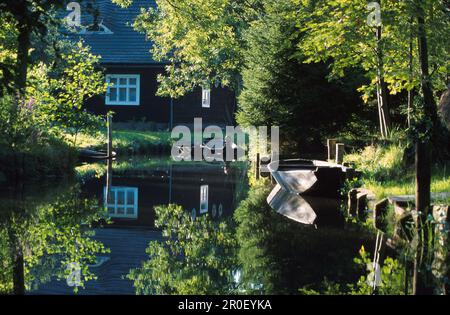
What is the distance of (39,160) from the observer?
21422mm

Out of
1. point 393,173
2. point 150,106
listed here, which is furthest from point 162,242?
point 150,106

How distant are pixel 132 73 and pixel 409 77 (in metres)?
26.8

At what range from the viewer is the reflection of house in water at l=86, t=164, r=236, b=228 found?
1577cm

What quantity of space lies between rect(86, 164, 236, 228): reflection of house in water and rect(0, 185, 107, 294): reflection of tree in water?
73 cm

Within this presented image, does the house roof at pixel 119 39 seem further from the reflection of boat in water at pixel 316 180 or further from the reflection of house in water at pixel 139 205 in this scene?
the reflection of boat in water at pixel 316 180

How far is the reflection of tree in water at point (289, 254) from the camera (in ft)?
29.1

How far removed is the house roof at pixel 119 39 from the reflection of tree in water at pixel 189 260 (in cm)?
2830

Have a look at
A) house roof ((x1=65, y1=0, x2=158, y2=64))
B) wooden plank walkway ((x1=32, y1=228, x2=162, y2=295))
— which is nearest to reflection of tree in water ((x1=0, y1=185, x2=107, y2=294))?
wooden plank walkway ((x1=32, y1=228, x2=162, y2=295))

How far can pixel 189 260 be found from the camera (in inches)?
411

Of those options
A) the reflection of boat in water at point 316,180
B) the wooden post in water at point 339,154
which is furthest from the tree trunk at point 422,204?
the wooden post in water at point 339,154

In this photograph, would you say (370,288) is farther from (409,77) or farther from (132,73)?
(132,73)

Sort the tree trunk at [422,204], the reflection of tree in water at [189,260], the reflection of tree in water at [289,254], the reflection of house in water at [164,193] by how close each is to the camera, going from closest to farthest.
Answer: the tree trunk at [422,204] < the reflection of tree in water at [189,260] < the reflection of tree in water at [289,254] < the reflection of house in water at [164,193]
